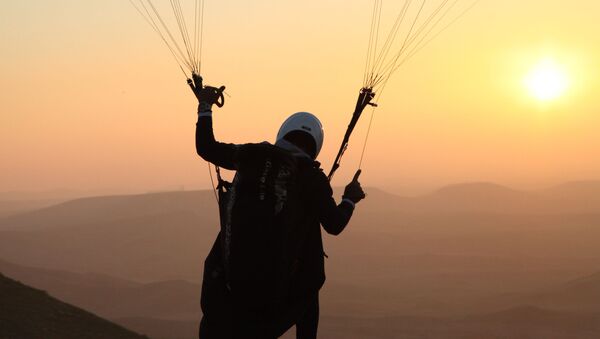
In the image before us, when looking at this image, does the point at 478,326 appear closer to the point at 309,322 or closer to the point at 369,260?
the point at 309,322

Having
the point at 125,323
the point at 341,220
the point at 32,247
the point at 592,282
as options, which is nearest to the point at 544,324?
the point at 592,282

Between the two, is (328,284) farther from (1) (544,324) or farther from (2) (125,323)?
(2) (125,323)

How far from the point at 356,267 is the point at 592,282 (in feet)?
204

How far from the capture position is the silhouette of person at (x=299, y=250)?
4246 millimetres

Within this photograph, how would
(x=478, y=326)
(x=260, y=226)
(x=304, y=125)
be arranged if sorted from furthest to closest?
(x=478, y=326) < (x=304, y=125) < (x=260, y=226)

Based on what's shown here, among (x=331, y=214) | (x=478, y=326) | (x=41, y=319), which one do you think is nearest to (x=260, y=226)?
(x=331, y=214)

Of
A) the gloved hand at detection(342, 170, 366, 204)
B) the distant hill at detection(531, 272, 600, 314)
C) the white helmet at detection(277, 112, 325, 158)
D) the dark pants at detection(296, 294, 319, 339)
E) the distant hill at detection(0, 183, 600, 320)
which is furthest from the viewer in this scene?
the distant hill at detection(0, 183, 600, 320)

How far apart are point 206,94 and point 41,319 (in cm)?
1360

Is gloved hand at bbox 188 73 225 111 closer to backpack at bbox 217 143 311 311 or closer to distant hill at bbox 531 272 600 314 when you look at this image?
backpack at bbox 217 143 311 311

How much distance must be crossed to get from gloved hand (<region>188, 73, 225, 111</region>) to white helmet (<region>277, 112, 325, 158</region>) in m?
→ 0.48

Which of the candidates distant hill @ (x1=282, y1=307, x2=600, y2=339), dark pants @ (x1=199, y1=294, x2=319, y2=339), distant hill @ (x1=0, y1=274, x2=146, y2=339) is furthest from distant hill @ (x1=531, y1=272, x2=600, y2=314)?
dark pants @ (x1=199, y1=294, x2=319, y2=339)

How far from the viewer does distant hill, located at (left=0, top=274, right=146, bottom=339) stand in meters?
15.4

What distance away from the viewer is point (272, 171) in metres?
4.16

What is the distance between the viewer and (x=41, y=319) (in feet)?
54.3
